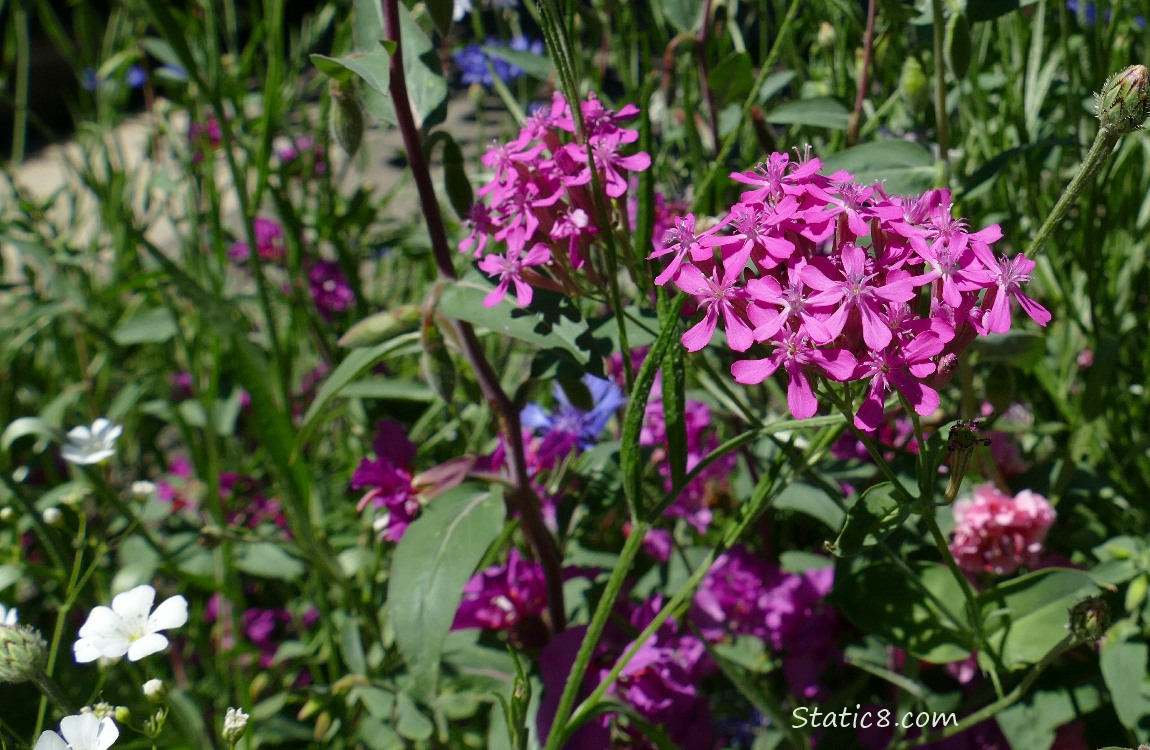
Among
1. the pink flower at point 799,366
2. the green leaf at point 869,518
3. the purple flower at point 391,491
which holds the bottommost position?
the purple flower at point 391,491

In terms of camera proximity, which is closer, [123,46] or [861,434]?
[861,434]

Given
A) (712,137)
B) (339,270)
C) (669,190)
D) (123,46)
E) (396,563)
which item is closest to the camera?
(396,563)

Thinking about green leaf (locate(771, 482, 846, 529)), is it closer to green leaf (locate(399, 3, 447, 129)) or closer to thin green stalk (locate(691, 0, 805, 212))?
thin green stalk (locate(691, 0, 805, 212))

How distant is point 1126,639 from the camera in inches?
26.8

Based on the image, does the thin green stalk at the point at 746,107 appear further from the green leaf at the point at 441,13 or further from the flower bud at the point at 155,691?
the flower bud at the point at 155,691

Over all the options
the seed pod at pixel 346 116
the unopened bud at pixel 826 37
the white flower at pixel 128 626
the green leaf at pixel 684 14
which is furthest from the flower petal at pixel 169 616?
the unopened bud at pixel 826 37

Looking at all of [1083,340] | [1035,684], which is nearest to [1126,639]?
[1035,684]

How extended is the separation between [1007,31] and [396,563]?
78 cm

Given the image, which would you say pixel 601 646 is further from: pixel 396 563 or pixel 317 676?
pixel 317 676

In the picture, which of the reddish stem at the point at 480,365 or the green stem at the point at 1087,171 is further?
the reddish stem at the point at 480,365

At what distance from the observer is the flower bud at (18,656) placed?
1.60 feet

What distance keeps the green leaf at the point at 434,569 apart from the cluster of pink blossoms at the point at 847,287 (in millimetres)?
259

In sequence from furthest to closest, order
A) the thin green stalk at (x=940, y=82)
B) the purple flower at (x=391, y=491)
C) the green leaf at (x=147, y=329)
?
the green leaf at (x=147, y=329) < the purple flower at (x=391, y=491) < the thin green stalk at (x=940, y=82)

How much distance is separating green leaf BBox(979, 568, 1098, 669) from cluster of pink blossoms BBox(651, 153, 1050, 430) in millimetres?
274
